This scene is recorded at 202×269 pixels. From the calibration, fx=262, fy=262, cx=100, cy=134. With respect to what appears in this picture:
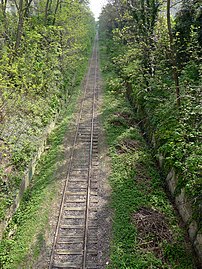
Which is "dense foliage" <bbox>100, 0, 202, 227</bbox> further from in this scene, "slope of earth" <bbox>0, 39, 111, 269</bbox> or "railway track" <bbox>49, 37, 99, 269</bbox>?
"railway track" <bbox>49, 37, 99, 269</bbox>

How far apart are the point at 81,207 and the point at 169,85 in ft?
35.1

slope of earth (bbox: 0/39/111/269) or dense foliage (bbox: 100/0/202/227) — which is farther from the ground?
dense foliage (bbox: 100/0/202/227)

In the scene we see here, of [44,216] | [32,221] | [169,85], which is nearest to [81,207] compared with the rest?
[44,216]

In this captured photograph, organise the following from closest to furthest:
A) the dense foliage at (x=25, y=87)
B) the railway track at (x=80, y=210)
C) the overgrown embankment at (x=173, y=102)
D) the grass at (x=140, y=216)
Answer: the grass at (x=140, y=216), the railway track at (x=80, y=210), the overgrown embankment at (x=173, y=102), the dense foliage at (x=25, y=87)

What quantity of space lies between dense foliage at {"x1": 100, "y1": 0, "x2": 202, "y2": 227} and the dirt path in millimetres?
3289

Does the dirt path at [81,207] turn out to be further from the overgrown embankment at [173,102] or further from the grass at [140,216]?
the overgrown embankment at [173,102]

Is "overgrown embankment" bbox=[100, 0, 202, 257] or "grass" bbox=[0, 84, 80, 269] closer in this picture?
"grass" bbox=[0, 84, 80, 269]

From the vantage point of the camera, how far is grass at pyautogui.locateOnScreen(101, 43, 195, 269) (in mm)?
8930

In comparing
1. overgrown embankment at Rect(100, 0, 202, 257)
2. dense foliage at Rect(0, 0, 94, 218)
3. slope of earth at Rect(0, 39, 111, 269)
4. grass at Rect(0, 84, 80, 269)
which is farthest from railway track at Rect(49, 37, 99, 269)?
overgrown embankment at Rect(100, 0, 202, 257)

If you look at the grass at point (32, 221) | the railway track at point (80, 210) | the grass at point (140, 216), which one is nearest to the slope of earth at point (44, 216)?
the grass at point (32, 221)

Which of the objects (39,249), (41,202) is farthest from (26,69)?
(39,249)

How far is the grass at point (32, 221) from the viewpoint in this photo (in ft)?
30.2

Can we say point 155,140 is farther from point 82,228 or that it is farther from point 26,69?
point 26,69

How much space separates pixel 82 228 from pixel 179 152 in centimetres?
507
